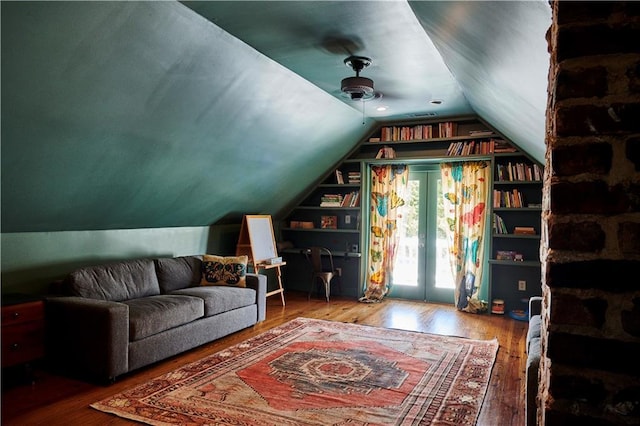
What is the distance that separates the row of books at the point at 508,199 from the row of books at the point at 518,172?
174mm

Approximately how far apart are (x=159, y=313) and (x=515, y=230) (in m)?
4.39

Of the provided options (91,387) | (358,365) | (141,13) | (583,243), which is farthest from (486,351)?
(141,13)

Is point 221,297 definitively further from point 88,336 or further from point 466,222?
point 466,222

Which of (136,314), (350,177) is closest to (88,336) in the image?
(136,314)

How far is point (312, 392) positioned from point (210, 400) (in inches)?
27.9

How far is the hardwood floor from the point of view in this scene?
2824 millimetres

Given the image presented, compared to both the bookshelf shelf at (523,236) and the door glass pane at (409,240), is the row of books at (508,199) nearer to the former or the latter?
the bookshelf shelf at (523,236)

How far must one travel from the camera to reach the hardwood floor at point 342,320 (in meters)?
2.82

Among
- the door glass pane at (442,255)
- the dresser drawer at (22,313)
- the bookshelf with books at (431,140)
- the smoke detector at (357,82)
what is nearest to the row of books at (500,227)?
the door glass pane at (442,255)

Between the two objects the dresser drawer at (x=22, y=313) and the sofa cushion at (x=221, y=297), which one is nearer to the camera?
the dresser drawer at (x=22, y=313)

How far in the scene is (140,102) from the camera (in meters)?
3.31

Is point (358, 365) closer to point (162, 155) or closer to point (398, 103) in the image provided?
point (162, 155)

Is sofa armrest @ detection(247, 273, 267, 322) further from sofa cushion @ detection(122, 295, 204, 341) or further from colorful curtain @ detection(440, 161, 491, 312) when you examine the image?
colorful curtain @ detection(440, 161, 491, 312)

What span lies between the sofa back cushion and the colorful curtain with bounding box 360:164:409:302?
317 cm
